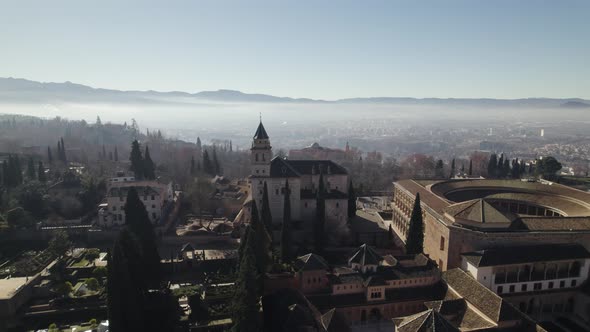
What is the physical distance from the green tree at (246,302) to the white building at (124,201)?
70.9 feet

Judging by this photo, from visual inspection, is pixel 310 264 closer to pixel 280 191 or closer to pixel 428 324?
pixel 428 324

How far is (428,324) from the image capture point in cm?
1938

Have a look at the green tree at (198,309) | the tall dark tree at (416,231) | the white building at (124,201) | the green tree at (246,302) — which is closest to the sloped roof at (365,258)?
the tall dark tree at (416,231)

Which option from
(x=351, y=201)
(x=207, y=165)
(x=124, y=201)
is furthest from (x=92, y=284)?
(x=207, y=165)

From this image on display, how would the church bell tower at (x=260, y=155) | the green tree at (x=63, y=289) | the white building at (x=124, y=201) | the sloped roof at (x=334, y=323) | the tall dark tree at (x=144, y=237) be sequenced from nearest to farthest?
1. the sloped roof at (x=334, y=323)
2. the tall dark tree at (x=144, y=237)
3. the green tree at (x=63, y=289)
4. the church bell tower at (x=260, y=155)
5. the white building at (x=124, y=201)

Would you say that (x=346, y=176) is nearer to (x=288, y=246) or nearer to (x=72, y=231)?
(x=288, y=246)

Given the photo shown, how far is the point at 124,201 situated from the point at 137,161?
1196cm

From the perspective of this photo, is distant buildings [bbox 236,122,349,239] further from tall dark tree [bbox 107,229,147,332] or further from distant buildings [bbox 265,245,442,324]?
tall dark tree [bbox 107,229,147,332]

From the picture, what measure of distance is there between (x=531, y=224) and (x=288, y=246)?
18.7m

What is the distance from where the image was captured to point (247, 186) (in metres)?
51.4

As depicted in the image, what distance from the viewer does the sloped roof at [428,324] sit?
19109 millimetres

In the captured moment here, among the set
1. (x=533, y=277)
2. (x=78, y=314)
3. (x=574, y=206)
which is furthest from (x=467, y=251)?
(x=78, y=314)

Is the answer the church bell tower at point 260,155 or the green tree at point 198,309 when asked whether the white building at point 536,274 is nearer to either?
the green tree at point 198,309

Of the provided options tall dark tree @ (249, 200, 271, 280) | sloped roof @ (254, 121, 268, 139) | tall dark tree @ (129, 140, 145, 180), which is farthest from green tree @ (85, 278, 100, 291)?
tall dark tree @ (129, 140, 145, 180)
